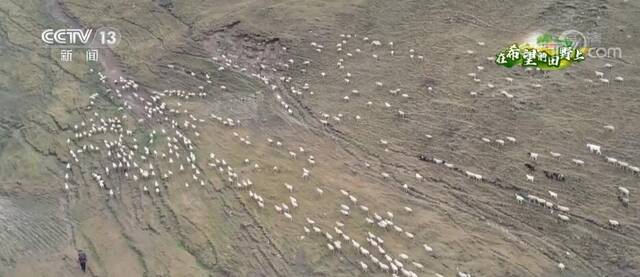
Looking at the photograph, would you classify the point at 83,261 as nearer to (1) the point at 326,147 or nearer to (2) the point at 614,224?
(1) the point at 326,147

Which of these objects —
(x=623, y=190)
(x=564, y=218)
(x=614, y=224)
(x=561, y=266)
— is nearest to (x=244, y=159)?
(x=564, y=218)

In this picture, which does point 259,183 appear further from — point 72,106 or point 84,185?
point 72,106

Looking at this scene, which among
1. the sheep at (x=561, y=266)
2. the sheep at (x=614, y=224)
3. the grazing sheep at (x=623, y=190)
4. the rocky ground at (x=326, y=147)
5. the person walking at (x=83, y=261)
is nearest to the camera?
the sheep at (x=561, y=266)

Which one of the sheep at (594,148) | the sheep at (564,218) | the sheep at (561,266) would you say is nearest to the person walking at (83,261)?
the sheep at (561,266)

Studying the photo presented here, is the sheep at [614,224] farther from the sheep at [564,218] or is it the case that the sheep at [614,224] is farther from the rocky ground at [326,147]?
the sheep at [564,218]

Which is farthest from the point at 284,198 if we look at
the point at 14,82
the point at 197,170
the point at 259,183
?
the point at 14,82

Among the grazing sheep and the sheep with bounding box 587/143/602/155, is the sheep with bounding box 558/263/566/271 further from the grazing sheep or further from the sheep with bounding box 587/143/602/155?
the sheep with bounding box 587/143/602/155

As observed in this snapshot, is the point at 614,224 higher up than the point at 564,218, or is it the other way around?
the point at 614,224
